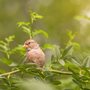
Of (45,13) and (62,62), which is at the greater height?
(45,13)

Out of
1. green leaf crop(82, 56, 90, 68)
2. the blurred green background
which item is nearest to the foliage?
green leaf crop(82, 56, 90, 68)

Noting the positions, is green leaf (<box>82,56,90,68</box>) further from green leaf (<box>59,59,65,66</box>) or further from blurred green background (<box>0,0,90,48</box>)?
blurred green background (<box>0,0,90,48</box>)

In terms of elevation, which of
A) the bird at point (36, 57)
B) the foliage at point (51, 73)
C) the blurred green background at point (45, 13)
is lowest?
the foliage at point (51, 73)

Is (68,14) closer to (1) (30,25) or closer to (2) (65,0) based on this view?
(2) (65,0)

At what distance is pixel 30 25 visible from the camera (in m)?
1.82

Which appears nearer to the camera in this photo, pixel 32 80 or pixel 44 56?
pixel 32 80

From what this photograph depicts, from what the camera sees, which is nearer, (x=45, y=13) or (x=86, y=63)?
(x=86, y=63)

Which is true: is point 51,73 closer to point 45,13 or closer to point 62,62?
point 62,62

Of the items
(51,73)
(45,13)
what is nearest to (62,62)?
(51,73)

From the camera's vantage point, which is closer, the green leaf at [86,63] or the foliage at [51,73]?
the foliage at [51,73]

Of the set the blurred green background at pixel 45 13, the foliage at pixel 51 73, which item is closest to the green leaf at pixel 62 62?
the foliage at pixel 51 73

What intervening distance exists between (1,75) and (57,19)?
5.81 m

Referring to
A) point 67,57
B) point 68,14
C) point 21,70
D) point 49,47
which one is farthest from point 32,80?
point 68,14

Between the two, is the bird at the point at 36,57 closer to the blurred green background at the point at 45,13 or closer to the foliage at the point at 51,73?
the foliage at the point at 51,73
